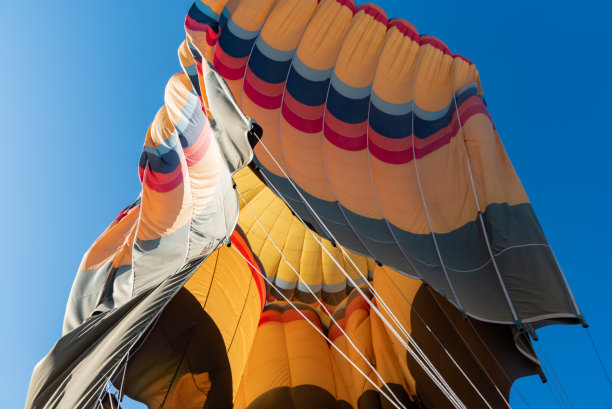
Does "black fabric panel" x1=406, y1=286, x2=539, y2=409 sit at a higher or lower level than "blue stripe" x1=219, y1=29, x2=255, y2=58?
lower

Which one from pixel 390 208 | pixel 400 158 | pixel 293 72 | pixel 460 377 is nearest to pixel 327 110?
pixel 293 72

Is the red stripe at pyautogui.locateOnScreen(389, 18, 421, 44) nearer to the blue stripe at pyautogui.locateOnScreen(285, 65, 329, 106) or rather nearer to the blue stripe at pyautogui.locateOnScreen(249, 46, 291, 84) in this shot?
the blue stripe at pyautogui.locateOnScreen(285, 65, 329, 106)

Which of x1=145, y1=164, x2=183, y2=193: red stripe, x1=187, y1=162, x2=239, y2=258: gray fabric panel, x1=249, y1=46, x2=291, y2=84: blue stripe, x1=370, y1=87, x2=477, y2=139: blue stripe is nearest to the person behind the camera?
x1=187, y1=162, x2=239, y2=258: gray fabric panel

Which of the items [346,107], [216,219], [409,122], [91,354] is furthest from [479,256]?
[91,354]

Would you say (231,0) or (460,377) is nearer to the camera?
(460,377)

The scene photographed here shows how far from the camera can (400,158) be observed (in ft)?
15.8

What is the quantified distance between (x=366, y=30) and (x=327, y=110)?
957 mm

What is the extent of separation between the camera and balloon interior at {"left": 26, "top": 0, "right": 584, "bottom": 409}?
12.9ft

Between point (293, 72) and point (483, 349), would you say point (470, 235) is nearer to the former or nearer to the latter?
point (483, 349)

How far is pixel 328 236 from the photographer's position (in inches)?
153

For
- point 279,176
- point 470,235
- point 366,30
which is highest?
point 366,30

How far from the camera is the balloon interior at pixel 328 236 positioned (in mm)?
3928

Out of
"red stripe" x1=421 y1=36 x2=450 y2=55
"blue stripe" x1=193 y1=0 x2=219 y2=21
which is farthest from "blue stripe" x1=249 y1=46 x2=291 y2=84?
"red stripe" x1=421 y1=36 x2=450 y2=55

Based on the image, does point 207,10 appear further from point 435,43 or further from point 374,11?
point 435,43
